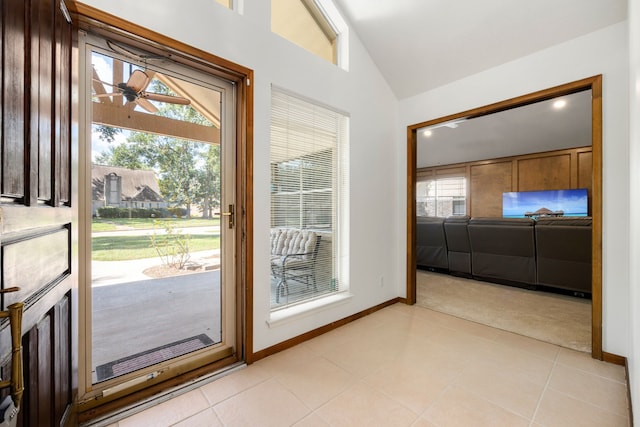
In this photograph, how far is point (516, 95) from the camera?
2.56 m

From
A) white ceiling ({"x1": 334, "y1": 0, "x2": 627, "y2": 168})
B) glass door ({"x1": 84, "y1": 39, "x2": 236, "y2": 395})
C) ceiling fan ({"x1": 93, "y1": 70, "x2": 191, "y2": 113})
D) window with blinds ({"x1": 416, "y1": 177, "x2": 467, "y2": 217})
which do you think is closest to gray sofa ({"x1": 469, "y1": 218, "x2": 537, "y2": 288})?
white ceiling ({"x1": 334, "y1": 0, "x2": 627, "y2": 168})

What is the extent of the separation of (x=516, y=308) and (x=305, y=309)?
2427 mm

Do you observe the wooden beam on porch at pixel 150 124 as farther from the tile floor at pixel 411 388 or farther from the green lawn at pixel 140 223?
the tile floor at pixel 411 388

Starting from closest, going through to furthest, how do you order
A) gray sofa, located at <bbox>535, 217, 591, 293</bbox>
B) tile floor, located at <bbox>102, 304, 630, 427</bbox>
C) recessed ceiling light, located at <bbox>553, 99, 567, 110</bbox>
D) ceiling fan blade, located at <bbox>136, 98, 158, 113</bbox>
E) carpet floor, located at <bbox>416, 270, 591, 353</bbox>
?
tile floor, located at <bbox>102, 304, 630, 427</bbox>
ceiling fan blade, located at <bbox>136, 98, 158, 113</bbox>
carpet floor, located at <bbox>416, 270, 591, 353</bbox>
gray sofa, located at <bbox>535, 217, 591, 293</bbox>
recessed ceiling light, located at <bbox>553, 99, 567, 110</bbox>

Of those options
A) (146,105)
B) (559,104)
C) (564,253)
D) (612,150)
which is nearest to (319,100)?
(146,105)

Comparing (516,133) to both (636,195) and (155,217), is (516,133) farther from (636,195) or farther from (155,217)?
(155,217)

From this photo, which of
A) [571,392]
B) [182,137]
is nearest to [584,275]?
[571,392]

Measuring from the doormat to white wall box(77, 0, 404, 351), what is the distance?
1.36 feet

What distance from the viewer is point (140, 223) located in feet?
5.83

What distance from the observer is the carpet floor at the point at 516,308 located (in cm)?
256

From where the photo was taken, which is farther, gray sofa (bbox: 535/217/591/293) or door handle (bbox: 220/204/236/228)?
gray sofa (bbox: 535/217/591/293)

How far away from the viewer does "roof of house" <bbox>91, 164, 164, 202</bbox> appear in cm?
161

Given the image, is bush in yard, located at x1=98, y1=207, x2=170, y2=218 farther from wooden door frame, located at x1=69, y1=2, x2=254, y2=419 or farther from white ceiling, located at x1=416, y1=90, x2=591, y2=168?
white ceiling, located at x1=416, y1=90, x2=591, y2=168

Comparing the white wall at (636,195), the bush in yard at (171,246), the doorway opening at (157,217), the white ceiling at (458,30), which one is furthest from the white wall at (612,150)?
the bush in yard at (171,246)
